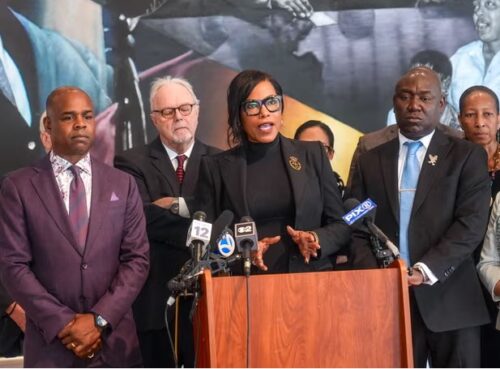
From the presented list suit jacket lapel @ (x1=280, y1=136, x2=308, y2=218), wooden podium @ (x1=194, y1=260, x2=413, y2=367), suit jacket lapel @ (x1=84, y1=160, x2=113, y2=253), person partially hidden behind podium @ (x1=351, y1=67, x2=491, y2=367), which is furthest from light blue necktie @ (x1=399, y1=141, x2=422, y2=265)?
suit jacket lapel @ (x1=84, y1=160, x2=113, y2=253)

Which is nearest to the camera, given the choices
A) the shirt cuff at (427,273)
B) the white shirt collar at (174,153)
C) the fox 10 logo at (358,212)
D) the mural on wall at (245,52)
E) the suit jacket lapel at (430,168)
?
the fox 10 logo at (358,212)

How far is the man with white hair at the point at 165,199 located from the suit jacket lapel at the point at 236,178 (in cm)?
41

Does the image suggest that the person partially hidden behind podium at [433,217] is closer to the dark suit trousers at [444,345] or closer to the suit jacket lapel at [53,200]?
the dark suit trousers at [444,345]

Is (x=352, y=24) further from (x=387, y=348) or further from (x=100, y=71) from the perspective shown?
(x=387, y=348)

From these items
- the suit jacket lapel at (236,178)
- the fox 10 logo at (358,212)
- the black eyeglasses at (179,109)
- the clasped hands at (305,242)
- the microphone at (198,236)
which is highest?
the black eyeglasses at (179,109)

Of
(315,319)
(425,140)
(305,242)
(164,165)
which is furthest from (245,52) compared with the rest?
(315,319)

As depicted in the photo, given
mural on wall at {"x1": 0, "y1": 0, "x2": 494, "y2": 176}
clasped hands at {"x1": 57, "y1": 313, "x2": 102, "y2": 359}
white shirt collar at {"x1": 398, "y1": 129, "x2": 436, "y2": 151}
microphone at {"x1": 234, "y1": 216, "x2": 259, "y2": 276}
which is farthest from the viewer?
mural on wall at {"x1": 0, "y1": 0, "x2": 494, "y2": 176}

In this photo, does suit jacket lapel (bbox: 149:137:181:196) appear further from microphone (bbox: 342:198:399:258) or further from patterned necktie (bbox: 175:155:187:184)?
microphone (bbox: 342:198:399:258)

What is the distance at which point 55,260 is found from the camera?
3.89m

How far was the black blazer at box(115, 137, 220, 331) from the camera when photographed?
4488mm

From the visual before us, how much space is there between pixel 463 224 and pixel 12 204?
2.03m

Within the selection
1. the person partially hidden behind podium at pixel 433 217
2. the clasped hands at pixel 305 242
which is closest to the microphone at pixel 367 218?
the clasped hands at pixel 305 242

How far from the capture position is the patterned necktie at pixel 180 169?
4.70 meters

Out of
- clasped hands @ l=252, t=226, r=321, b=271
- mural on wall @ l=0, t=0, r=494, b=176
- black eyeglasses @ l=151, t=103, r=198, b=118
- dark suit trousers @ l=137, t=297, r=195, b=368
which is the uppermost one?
mural on wall @ l=0, t=0, r=494, b=176
